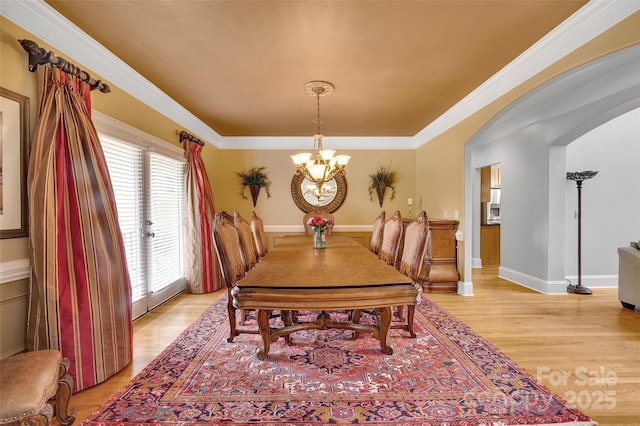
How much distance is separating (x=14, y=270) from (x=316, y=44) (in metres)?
2.63

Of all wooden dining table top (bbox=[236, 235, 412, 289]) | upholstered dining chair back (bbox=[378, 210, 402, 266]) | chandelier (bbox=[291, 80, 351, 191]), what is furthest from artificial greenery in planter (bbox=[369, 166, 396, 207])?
wooden dining table top (bbox=[236, 235, 412, 289])

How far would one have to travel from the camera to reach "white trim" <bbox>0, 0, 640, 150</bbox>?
1.99m

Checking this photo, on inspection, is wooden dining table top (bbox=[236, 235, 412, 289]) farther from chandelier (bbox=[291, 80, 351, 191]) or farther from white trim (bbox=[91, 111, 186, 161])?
white trim (bbox=[91, 111, 186, 161])

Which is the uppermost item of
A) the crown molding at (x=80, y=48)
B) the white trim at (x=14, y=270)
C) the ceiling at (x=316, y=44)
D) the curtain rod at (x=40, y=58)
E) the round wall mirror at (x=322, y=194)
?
the ceiling at (x=316, y=44)

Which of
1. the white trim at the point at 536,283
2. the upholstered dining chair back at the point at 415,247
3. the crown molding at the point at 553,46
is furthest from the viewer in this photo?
the white trim at the point at 536,283

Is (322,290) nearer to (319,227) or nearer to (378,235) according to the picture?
(319,227)

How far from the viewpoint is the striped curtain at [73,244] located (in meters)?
1.89

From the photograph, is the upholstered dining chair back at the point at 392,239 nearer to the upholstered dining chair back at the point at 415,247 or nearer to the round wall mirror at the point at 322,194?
the upholstered dining chair back at the point at 415,247

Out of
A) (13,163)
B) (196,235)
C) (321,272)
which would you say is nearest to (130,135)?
(13,163)

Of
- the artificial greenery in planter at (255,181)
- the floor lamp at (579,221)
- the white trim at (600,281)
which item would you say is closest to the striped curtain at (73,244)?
the artificial greenery in planter at (255,181)

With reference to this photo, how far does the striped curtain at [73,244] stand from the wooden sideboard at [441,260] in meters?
3.53

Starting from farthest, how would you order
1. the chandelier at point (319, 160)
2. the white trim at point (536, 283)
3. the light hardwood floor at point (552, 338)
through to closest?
1. the white trim at point (536, 283)
2. the chandelier at point (319, 160)
3. the light hardwood floor at point (552, 338)

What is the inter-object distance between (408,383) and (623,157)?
5.16m

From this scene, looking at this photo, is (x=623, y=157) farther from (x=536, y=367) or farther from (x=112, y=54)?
(x=112, y=54)
